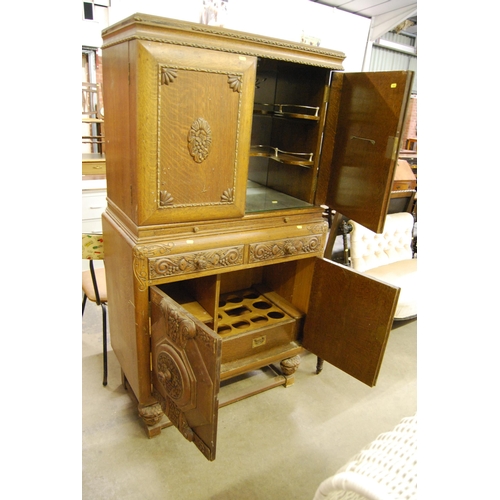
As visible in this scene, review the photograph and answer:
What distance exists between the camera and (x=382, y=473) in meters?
0.63

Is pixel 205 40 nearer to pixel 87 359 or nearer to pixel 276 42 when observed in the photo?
pixel 276 42

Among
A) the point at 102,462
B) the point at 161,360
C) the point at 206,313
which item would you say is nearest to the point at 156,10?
the point at 206,313


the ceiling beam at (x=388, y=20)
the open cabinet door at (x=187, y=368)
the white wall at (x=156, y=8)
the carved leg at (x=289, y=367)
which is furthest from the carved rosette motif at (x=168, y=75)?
the ceiling beam at (x=388, y=20)

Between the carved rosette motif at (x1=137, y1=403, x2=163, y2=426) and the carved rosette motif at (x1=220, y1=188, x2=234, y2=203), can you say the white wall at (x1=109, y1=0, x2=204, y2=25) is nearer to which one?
the carved rosette motif at (x1=220, y1=188, x2=234, y2=203)

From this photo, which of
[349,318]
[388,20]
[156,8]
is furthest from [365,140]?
[388,20]

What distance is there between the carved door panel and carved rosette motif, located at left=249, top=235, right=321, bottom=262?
250 mm

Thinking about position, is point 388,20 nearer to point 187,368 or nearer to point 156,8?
point 156,8

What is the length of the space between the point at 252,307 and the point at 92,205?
5.95ft

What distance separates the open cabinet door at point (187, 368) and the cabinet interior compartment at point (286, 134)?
0.57 metres

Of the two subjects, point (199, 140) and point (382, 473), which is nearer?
point (382, 473)

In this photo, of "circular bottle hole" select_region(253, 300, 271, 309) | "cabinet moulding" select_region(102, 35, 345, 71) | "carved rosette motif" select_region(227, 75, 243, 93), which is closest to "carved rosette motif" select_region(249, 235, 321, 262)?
"circular bottle hole" select_region(253, 300, 271, 309)

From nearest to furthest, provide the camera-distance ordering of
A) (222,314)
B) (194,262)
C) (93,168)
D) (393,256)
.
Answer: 1. (194,262)
2. (222,314)
3. (393,256)
4. (93,168)

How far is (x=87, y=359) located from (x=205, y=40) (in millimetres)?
1738

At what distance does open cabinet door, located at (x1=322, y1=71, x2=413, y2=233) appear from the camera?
53.2 inches
